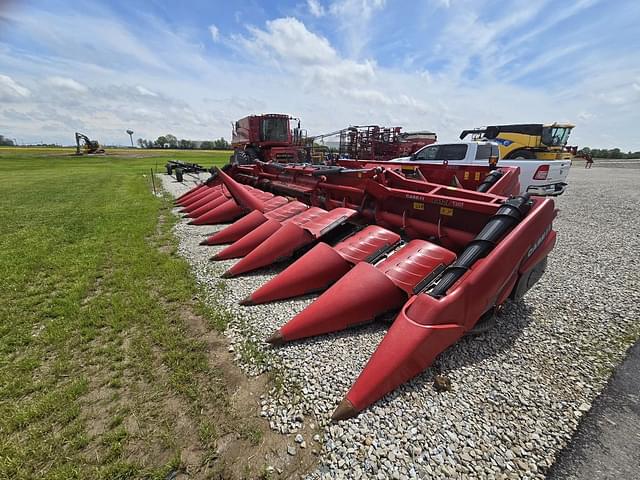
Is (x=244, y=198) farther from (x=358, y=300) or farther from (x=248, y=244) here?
(x=358, y=300)

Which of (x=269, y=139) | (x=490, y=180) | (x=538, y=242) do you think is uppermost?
(x=269, y=139)

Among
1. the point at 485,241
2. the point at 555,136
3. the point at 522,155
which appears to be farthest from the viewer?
the point at 555,136

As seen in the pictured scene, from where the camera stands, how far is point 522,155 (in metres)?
17.8

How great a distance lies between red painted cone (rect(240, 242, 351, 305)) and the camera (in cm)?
351

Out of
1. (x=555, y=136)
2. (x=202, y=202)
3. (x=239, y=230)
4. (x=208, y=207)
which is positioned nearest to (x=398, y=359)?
(x=239, y=230)

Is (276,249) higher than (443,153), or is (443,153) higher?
(443,153)

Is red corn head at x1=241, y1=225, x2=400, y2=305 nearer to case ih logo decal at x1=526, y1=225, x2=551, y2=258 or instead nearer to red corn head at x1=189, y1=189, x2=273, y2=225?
case ih logo decal at x1=526, y1=225, x2=551, y2=258

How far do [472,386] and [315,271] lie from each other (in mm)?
1905

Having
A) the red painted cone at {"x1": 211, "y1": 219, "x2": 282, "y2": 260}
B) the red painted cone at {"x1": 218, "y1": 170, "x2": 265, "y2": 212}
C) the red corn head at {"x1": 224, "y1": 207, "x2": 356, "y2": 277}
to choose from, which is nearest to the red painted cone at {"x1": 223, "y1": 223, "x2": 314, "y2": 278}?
the red corn head at {"x1": 224, "y1": 207, "x2": 356, "y2": 277}

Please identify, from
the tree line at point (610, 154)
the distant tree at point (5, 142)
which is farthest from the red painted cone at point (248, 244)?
the distant tree at point (5, 142)

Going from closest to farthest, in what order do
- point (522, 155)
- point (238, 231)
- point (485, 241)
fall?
point (485, 241) < point (238, 231) < point (522, 155)

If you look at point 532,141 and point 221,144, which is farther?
point 221,144

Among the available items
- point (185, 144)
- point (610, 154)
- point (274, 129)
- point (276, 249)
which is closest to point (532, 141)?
point (274, 129)

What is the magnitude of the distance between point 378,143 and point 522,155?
8.82 metres
